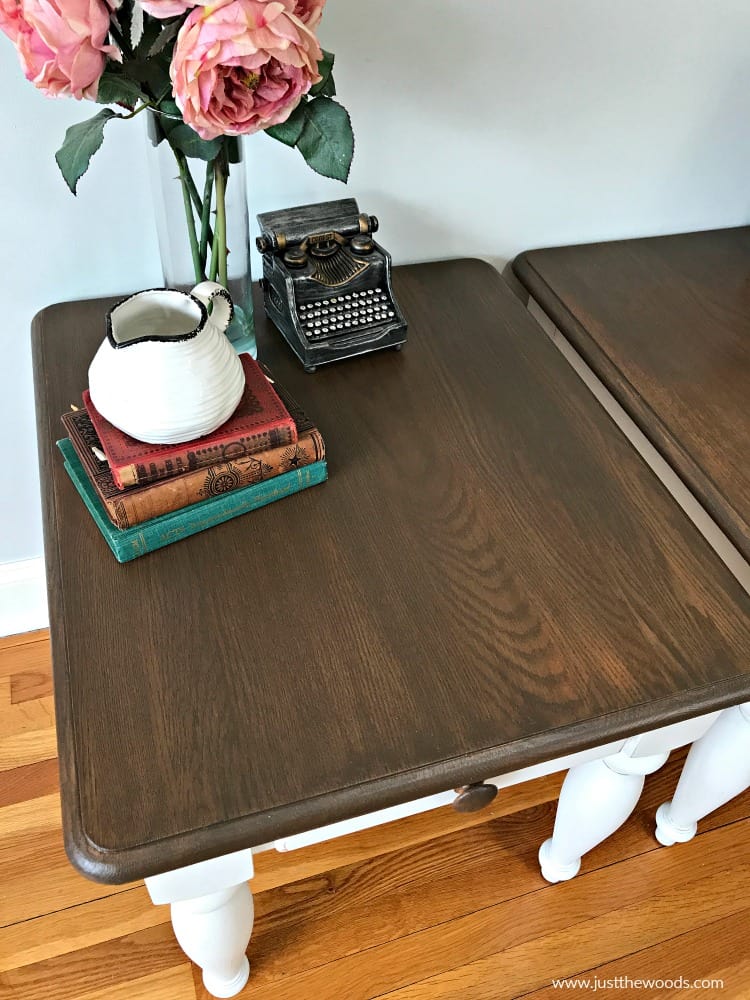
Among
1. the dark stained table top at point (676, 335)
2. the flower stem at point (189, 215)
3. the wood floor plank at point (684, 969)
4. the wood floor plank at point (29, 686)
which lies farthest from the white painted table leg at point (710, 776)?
the wood floor plank at point (29, 686)

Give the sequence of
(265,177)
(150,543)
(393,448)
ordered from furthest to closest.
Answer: (265,177) < (393,448) < (150,543)

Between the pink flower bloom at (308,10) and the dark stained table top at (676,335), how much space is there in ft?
1.81

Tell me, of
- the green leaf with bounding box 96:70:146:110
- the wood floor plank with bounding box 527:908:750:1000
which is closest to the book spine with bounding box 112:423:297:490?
the green leaf with bounding box 96:70:146:110

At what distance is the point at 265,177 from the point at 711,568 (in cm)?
71

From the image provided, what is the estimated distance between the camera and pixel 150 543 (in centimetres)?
76

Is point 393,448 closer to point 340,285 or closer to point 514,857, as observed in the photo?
point 340,285

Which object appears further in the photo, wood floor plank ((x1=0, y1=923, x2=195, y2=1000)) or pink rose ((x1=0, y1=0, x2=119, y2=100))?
wood floor plank ((x1=0, y1=923, x2=195, y2=1000))

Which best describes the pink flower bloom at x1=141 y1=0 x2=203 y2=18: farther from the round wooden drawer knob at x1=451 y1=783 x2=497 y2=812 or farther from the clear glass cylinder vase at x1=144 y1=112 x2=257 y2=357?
the round wooden drawer knob at x1=451 y1=783 x2=497 y2=812

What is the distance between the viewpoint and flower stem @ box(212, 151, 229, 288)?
2.67 feet

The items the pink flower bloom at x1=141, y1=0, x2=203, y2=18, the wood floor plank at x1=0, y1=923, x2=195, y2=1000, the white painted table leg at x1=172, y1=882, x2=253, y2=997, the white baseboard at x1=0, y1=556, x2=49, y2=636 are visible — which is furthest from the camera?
the white baseboard at x1=0, y1=556, x2=49, y2=636

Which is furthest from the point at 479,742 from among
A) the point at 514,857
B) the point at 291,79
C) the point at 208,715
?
the point at 514,857

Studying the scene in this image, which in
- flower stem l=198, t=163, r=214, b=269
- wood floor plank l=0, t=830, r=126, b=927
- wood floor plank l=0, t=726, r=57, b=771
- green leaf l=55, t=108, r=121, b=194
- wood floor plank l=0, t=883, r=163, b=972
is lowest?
wood floor plank l=0, t=883, r=163, b=972

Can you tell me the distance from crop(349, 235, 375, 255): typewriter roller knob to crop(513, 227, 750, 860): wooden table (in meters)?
0.30

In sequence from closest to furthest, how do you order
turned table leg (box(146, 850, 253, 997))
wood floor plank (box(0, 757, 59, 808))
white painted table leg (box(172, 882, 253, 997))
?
turned table leg (box(146, 850, 253, 997)) < white painted table leg (box(172, 882, 253, 997)) < wood floor plank (box(0, 757, 59, 808))
